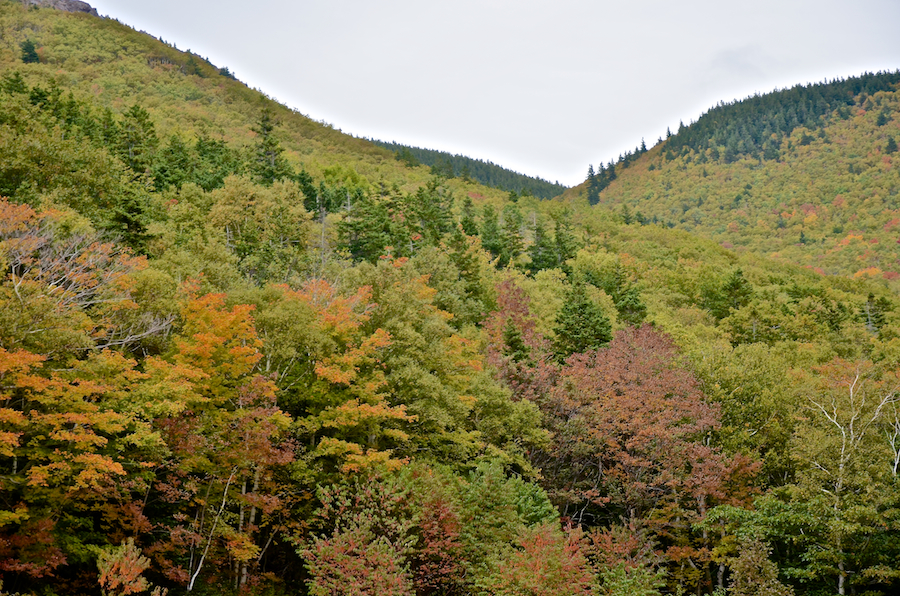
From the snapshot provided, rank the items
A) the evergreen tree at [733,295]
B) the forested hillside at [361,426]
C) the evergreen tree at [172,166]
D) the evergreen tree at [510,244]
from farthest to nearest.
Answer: the evergreen tree at [510,244] < the evergreen tree at [733,295] < the evergreen tree at [172,166] < the forested hillside at [361,426]

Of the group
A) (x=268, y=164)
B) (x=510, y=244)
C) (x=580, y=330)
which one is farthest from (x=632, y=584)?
(x=268, y=164)

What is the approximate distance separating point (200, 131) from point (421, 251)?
195 feet

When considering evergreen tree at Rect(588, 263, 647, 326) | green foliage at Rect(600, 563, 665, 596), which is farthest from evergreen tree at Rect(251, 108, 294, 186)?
green foliage at Rect(600, 563, 665, 596)

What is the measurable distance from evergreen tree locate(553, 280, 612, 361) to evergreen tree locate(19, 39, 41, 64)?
102m

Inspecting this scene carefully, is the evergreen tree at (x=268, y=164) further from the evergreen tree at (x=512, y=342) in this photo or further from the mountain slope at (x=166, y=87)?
the evergreen tree at (x=512, y=342)

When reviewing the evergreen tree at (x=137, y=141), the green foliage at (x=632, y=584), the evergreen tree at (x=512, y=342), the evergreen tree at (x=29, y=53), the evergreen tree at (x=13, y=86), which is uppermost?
the evergreen tree at (x=29, y=53)

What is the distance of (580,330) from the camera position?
45.7 meters

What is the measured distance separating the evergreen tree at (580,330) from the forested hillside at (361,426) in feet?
0.67

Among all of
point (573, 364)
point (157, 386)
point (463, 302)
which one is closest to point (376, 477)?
point (157, 386)

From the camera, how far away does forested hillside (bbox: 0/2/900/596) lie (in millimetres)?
20141

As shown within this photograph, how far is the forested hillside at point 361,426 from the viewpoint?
2014cm

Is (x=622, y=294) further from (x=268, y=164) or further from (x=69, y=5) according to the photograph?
(x=69, y=5)

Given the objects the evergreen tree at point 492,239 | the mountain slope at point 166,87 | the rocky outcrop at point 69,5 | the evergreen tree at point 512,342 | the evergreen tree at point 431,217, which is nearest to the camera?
the evergreen tree at point 512,342

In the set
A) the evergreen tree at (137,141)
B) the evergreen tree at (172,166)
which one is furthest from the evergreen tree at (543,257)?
the evergreen tree at (137,141)
